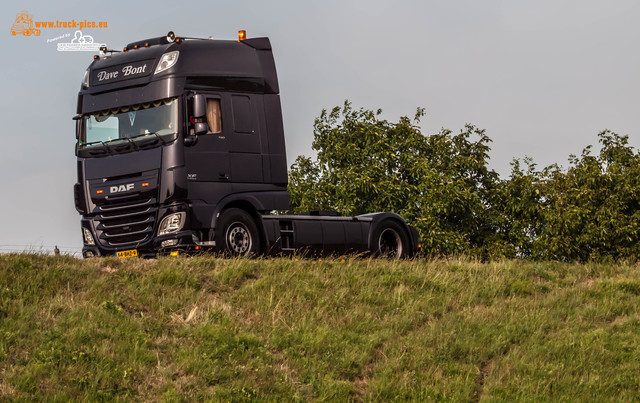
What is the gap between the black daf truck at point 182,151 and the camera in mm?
18047

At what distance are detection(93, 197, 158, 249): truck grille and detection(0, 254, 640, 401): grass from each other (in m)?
1.03

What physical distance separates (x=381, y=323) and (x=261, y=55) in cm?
696

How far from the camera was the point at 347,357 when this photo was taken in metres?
14.3

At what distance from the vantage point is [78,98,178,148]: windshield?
18109 millimetres

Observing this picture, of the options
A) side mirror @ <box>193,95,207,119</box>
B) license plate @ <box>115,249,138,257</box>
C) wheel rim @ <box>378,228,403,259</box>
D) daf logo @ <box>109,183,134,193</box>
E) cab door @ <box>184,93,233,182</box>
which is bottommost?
wheel rim @ <box>378,228,403,259</box>

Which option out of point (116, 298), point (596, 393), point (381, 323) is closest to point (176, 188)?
point (116, 298)

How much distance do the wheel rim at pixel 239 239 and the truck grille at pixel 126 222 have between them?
1.61 meters

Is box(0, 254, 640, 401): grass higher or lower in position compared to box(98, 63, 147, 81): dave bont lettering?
lower

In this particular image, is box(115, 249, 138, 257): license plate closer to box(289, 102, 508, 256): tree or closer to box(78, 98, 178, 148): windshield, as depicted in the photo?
box(78, 98, 178, 148): windshield

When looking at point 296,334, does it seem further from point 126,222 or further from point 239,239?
point 126,222

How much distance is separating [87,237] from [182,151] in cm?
293

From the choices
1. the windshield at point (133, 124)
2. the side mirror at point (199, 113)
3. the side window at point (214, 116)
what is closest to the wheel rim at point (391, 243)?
the side window at point (214, 116)

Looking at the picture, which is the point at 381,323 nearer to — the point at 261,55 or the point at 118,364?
the point at 118,364

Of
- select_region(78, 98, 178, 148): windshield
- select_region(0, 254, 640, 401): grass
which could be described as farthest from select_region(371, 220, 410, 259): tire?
select_region(78, 98, 178, 148): windshield
